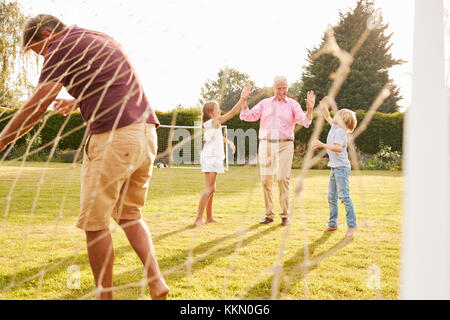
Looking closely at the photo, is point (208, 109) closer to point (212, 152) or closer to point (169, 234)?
point (212, 152)

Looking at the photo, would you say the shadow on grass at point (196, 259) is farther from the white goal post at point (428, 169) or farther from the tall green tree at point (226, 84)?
the white goal post at point (428, 169)

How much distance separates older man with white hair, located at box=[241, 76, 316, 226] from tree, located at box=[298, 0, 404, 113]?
1588 centimetres

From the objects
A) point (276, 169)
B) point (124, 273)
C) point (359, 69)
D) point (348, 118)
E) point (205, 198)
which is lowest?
point (124, 273)

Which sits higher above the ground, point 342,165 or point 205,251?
point 342,165

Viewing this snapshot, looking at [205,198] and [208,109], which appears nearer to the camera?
[205,198]

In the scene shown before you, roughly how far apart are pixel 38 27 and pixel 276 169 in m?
2.92

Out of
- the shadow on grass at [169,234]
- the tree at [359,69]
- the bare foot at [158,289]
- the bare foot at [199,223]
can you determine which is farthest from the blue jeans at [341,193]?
the tree at [359,69]

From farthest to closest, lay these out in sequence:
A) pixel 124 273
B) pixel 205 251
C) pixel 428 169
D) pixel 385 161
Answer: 1. pixel 385 161
2. pixel 205 251
3. pixel 124 273
4. pixel 428 169

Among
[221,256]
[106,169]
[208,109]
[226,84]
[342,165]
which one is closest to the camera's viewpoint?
[106,169]

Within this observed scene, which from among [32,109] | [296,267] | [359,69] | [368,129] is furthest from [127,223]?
[359,69]

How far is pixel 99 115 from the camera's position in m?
1.83

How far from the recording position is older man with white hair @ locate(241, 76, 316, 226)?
4203 millimetres
